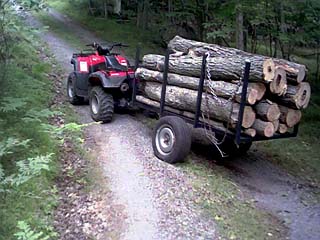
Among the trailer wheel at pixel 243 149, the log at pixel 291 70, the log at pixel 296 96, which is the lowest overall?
the trailer wheel at pixel 243 149

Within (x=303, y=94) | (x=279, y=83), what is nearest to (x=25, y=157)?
(x=279, y=83)

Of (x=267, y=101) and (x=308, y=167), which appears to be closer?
(x=267, y=101)

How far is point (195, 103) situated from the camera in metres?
7.82

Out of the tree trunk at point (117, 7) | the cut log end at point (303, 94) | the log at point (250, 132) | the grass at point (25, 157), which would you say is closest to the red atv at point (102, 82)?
the grass at point (25, 157)

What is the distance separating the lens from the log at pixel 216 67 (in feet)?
23.1

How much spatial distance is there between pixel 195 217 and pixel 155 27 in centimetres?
1729

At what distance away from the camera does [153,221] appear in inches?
233

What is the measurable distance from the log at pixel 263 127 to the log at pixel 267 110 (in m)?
0.08

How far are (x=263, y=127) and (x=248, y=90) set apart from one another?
71 centimetres

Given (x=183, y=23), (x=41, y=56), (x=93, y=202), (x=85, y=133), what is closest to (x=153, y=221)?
(x=93, y=202)

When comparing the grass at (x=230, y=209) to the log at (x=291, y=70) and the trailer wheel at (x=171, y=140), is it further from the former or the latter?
the log at (x=291, y=70)

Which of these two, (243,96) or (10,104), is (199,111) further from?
(10,104)

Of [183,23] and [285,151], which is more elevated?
[183,23]

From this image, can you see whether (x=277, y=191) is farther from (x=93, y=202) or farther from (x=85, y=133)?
(x=85, y=133)
